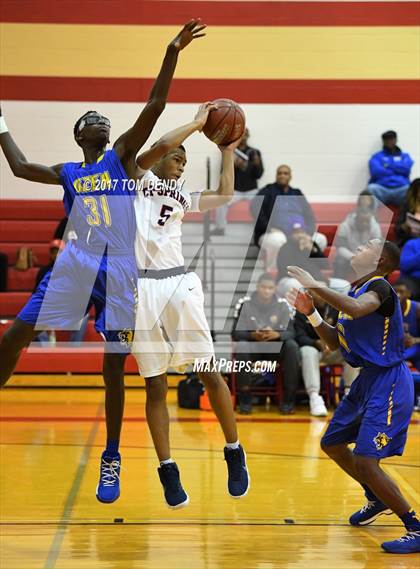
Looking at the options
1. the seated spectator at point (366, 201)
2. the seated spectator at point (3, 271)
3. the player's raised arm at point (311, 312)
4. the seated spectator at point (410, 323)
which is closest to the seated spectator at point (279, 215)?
the seated spectator at point (366, 201)

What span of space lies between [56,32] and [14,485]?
570 cm

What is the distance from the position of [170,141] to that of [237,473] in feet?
6.27

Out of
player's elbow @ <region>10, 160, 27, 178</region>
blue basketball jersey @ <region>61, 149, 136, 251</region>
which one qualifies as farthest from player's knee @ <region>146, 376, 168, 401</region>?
player's elbow @ <region>10, 160, 27, 178</region>

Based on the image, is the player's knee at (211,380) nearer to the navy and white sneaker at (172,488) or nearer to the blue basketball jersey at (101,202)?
the navy and white sneaker at (172,488)

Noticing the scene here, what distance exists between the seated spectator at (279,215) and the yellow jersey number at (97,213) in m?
5.66

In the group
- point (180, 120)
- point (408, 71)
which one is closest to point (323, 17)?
point (408, 71)

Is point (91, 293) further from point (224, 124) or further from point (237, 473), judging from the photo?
point (237, 473)

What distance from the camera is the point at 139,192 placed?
4.93 metres

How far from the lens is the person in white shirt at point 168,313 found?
4.92 m

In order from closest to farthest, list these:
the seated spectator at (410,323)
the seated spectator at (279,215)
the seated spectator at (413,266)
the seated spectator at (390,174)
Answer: the seated spectator at (410,323), the seated spectator at (413,266), the seated spectator at (279,215), the seated spectator at (390,174)

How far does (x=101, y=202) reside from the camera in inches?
189

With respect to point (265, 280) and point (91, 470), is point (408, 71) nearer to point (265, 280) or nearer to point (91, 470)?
point (265, 280)

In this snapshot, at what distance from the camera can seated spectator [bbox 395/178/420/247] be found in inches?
406

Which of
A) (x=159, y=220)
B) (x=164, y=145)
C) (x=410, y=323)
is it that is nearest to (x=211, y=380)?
(x=159, y=220)
